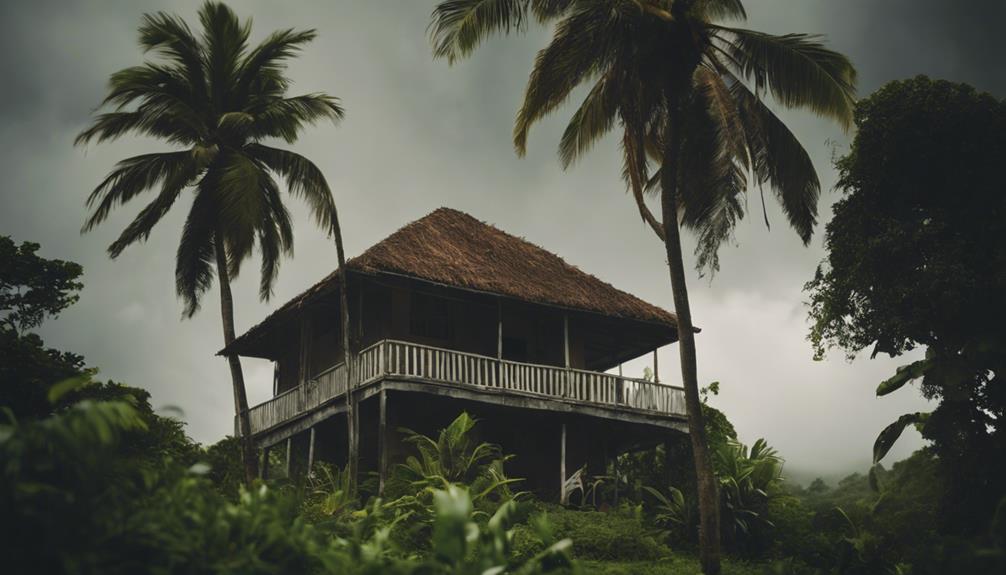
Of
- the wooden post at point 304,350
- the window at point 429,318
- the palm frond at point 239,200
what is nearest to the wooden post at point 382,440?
the window at point 429,318

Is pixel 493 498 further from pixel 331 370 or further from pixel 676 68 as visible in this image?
pixel 676 68

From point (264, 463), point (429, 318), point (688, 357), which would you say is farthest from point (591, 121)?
point (264, 463)

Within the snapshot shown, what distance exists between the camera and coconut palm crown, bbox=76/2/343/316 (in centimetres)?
2156

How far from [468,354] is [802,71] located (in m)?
8.01

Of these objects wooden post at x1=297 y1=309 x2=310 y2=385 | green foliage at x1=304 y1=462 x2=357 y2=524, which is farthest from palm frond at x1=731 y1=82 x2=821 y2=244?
wooden post at x1=297 y1=309 x2=310 y2=385

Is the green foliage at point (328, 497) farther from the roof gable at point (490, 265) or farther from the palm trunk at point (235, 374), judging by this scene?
the roof gable at point (490, 265)

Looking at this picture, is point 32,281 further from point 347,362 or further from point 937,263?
point 937,263

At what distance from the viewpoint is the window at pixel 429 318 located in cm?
2245

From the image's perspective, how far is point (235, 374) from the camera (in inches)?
911

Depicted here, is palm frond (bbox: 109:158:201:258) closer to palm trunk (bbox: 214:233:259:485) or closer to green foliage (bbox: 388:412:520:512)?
palm trunk (bbox: 214:233:259:485)

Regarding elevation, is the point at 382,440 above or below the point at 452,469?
above

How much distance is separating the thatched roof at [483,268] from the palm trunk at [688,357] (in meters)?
5.20

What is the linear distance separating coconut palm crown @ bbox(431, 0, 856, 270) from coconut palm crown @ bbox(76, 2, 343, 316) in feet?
18.9

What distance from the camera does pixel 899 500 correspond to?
29703 mm
